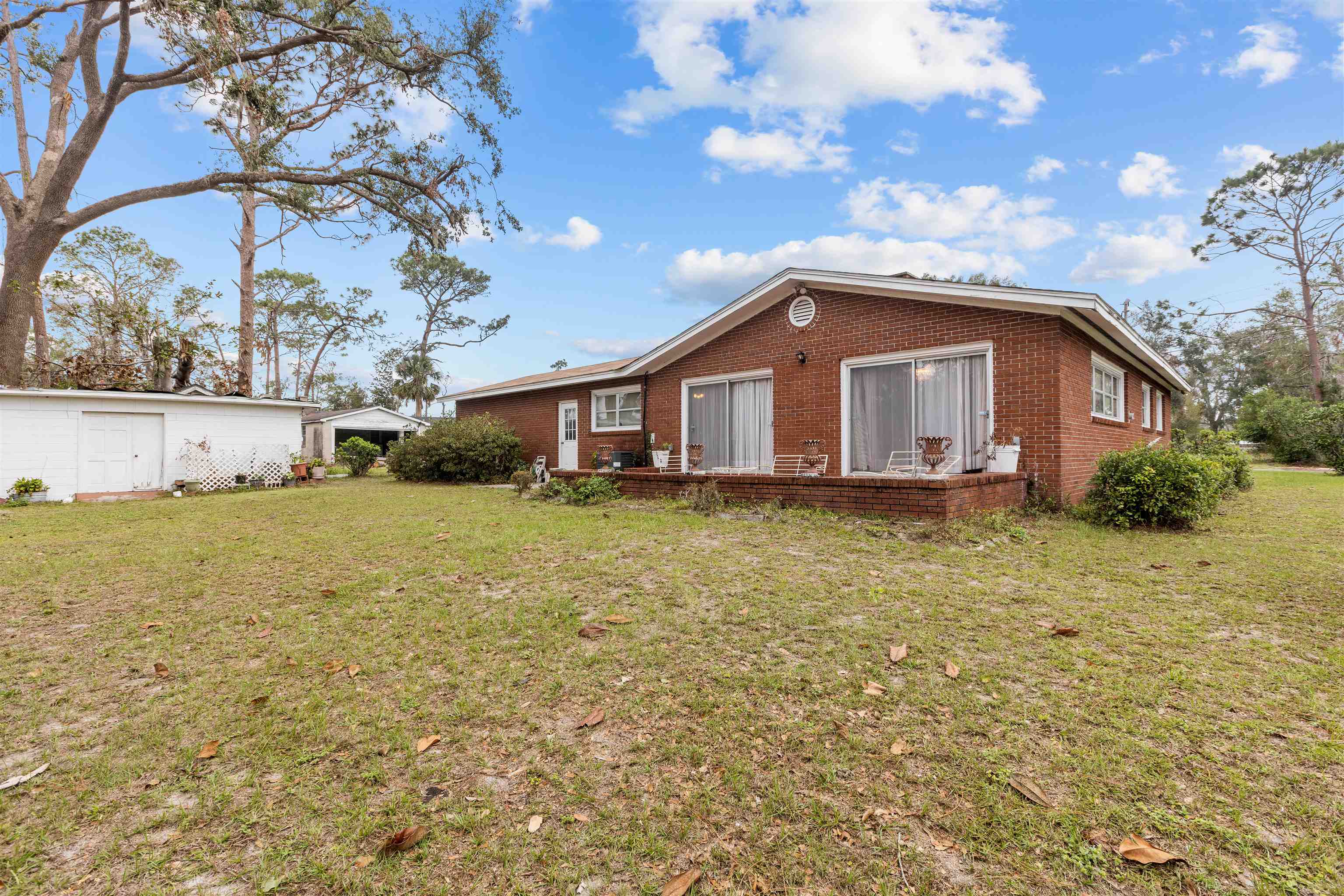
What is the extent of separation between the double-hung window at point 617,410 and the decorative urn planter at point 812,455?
15.5ft

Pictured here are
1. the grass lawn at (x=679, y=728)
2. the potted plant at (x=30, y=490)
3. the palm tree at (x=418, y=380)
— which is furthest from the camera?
the palm tree at (x=418, y=380)

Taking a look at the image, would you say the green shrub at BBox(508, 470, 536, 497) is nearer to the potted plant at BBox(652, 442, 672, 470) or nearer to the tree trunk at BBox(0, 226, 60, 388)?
the potted plant at BBox(652, 442, 672, 470)

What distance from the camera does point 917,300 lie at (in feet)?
29.2

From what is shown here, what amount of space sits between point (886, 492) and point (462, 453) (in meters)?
11.9

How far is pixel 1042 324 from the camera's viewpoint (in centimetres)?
777

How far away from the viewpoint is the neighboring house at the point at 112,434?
38.3 feet

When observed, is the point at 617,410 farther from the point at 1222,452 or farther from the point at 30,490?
the point at 1222,452

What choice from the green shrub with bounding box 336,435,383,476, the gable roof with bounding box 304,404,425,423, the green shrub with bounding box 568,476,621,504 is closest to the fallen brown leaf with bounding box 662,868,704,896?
the green shrub with bounding box 568,476,621,504

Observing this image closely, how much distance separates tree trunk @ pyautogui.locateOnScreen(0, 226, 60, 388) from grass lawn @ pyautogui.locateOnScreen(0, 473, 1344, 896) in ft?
43.2

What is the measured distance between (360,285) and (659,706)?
40.4 meters

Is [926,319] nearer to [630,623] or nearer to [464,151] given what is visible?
[630,623]

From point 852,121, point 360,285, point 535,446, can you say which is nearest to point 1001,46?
point 852,121

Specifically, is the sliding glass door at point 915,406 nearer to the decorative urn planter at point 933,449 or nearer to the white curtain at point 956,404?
the white curtain at point 956,404

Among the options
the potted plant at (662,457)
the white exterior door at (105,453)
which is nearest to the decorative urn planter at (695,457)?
the potted plant at (662,457)
